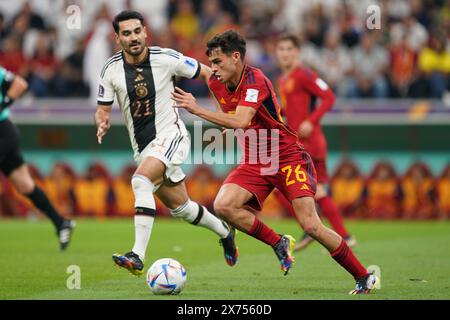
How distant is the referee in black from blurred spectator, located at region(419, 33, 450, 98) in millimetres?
9499

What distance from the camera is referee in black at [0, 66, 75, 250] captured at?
38.4 ft

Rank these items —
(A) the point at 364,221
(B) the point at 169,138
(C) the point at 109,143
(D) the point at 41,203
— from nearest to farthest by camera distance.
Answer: (B) the point at 169,138 < (D) the point at 41,203 < (A) the point at 364,221 < (C) the point at 109,143

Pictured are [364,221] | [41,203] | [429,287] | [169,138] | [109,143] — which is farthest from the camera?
[109,143]

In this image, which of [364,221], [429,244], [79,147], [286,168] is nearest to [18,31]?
[79,147]

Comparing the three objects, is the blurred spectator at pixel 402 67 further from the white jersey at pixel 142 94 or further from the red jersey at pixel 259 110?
the red jersey at pixel 259 110

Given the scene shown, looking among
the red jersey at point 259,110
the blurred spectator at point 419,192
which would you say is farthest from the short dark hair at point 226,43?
the blurred spectator at point 419,192

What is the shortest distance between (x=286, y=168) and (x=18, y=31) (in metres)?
13.6

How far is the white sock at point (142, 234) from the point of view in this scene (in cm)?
824

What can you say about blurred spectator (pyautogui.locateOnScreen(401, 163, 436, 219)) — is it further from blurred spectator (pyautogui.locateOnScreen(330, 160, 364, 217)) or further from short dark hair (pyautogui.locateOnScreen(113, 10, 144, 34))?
short dark hair (pyautogui.locateOnScreen(113, 10, 144, 34))

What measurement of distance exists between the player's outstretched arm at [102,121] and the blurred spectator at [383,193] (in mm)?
9915

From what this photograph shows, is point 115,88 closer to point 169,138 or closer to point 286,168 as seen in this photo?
point 169,138

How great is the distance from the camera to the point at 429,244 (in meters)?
12.7

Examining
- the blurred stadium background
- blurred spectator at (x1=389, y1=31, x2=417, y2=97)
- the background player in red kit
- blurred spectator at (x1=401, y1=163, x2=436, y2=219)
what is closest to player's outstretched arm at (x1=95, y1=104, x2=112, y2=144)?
the background player in red kit

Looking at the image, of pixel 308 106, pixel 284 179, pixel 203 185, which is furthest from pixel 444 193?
pixel 284 179
